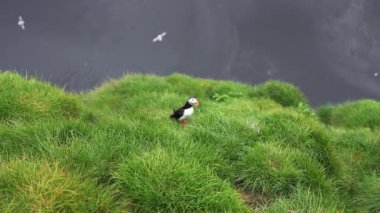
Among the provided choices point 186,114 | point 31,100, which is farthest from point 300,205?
point 31,100

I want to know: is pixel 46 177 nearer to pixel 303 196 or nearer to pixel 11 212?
pixel 11 212

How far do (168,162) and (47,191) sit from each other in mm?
1749

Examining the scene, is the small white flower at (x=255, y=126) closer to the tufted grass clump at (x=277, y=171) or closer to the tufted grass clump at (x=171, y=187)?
the tufted grass clump at (x=277, y=171)

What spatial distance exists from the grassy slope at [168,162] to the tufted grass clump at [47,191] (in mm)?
12

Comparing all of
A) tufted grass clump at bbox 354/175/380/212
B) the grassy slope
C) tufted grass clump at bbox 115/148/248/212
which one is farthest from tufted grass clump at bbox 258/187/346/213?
tufted grass clump at bbox 354/175/380/212

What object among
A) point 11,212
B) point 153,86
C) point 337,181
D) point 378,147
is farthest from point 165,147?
point 153,86

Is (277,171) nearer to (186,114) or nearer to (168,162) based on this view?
(168,162)

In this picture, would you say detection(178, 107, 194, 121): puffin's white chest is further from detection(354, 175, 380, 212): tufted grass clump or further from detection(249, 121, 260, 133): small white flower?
detection(354, 175, 380, 212): tufted grass clump

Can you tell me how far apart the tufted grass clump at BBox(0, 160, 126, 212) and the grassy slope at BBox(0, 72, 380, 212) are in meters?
0.01

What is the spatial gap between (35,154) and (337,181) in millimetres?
5394

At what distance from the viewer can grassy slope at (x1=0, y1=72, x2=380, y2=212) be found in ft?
21.4

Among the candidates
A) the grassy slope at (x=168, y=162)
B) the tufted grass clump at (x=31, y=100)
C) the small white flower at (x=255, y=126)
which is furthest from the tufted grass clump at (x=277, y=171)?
the tufted grass clump at (x=31, y=100)

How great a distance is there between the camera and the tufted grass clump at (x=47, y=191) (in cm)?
604

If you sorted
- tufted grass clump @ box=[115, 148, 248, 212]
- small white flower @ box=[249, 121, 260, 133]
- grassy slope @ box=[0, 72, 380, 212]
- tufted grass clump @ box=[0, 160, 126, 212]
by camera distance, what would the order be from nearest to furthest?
1. tufted grass clump @ box=[0, 160, 126, 212]
2. grassy slope @ box=[0, 72, 380, 212]
3. tufted grass clump @ box=[115, 148, 248, 212]
4. small white flower @ box=[249, 121, 260, 133]
